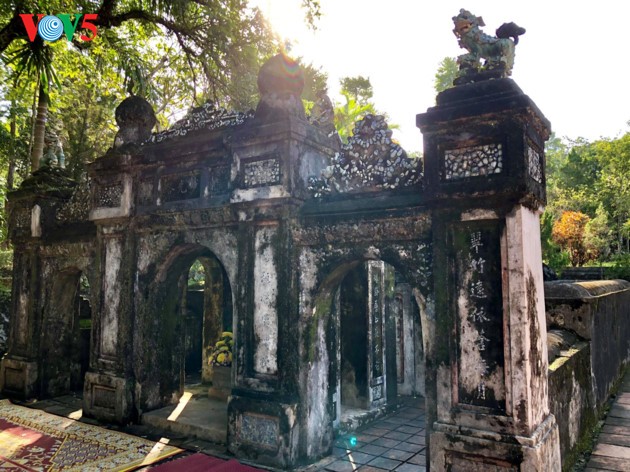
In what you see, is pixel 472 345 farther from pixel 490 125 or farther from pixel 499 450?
pixel 490 125

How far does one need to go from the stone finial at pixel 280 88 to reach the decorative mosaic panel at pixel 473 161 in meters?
2.38

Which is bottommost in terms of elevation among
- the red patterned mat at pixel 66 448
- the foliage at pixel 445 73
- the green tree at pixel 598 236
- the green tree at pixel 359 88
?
the red patterned mat at pixel 66 448

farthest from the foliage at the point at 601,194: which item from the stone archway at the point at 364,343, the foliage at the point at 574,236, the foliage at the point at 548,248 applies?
the stone archway at the point at 364,343

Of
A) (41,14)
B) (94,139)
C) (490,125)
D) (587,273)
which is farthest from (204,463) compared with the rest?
(587,273)

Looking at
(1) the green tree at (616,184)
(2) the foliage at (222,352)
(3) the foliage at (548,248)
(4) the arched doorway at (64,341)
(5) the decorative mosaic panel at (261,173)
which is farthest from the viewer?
(1) the green tree at (616,184)

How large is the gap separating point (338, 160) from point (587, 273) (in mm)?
18747

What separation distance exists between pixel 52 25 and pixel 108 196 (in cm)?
276

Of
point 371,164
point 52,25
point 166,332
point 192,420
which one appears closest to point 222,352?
A: point 166,332

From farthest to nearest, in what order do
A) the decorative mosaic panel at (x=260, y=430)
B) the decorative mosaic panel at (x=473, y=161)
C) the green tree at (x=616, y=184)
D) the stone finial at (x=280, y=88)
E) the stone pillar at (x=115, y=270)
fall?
the green tree at (x=616, y=184)
the stone pillar at (x=115, y=270)
the stone finial at (x=280, y=88)
the decorative mosaic panel at (x=260, y=430)
the decorative mosaic panel at (x=473, y=161)

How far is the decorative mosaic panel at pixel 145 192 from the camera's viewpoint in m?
7.52

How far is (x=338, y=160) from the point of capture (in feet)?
18.9

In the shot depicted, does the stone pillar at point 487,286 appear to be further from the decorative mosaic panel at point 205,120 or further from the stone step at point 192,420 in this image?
the stone step at point 192,420

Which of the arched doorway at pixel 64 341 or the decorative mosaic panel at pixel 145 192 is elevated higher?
the decorative mosaic panel at pixel 145 192

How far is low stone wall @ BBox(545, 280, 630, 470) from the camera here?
5227 millimetres
